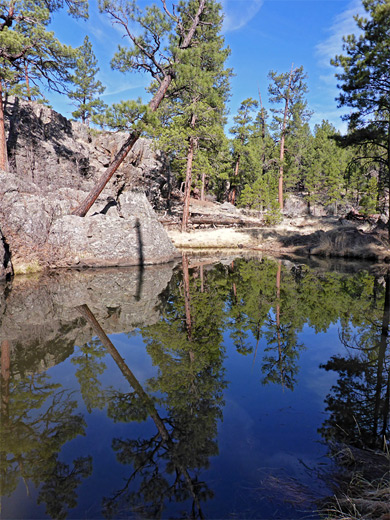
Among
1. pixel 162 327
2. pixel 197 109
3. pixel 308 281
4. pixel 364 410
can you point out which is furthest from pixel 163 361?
pixel 197 109

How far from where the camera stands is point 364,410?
13.4 ft

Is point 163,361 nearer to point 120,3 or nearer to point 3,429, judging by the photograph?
point 3,429

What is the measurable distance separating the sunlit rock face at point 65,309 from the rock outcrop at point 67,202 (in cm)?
167

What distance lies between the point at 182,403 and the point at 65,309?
5.42m

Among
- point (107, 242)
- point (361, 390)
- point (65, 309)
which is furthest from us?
point (107, 242)

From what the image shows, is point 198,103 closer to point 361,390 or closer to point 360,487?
point 361,390

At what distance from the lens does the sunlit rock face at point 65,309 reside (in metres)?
5.89

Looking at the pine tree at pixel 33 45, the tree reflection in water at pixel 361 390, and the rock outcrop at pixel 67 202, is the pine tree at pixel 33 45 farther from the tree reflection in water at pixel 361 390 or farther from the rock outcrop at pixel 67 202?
the tree reflection in water at pixel 361 390

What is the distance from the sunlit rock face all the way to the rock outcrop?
5.49 feet

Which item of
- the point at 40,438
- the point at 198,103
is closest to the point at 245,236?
the point at 198,103

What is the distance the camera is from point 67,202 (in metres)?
17.0

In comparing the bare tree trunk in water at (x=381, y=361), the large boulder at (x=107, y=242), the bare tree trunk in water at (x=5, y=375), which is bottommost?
the bare tree trunk in water at (x=381, y=361)

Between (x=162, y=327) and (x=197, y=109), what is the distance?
713 inches

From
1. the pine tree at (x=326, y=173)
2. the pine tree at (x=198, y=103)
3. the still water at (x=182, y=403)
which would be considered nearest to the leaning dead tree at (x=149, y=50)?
the pine tree at (x=198, y=103)
